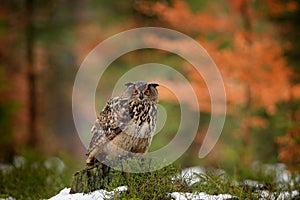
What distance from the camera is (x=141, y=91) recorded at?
16.3 feet

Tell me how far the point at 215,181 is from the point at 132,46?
24.9ft

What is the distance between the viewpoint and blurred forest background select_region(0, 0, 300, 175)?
372 inches

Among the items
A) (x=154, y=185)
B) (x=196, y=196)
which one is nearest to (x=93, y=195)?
(x=154, y=185)

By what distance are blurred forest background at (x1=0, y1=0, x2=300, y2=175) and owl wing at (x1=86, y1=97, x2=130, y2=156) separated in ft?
8.59

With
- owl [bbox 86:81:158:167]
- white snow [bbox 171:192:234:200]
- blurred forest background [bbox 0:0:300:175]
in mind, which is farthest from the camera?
blurred forest background [bbox 0:0:300:175]

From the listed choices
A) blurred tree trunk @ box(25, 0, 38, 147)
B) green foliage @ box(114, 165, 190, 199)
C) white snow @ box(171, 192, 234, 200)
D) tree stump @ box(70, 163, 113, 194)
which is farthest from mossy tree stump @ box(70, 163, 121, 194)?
blurred tree trunk @ box(25, 0, 38, 147)

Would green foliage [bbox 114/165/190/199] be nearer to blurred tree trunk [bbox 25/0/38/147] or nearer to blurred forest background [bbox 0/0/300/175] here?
blurred forest background [bbox 0/0/300/175]

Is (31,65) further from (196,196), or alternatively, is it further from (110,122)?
(196,196)

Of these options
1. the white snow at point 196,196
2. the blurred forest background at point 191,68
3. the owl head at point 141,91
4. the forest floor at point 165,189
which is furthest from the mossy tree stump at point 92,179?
the blurred forest background at point 191,68

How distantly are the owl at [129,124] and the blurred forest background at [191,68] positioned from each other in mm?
2457

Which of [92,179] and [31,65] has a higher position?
[31,65]

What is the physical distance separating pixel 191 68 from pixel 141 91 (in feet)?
17.8

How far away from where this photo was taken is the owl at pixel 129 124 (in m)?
4.94

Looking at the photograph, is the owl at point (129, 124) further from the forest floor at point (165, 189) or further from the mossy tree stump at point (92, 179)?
the forest floor at point (165, 189)
